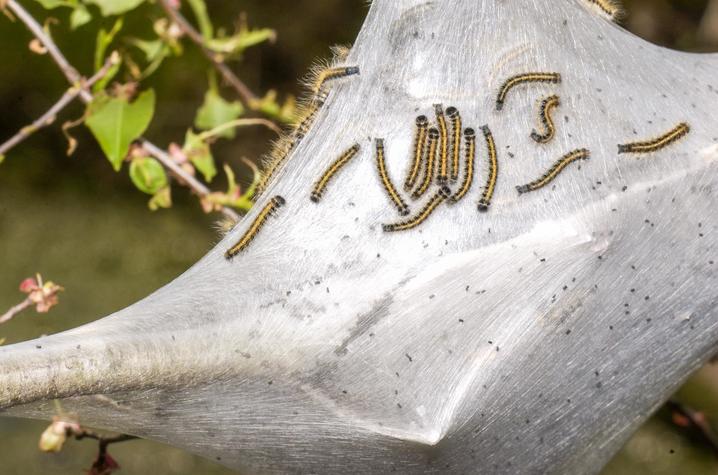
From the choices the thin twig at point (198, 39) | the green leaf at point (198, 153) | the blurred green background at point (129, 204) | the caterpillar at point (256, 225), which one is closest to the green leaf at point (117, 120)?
the green leaf at point (198, 153)

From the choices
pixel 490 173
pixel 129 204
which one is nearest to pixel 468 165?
pixel 490 173

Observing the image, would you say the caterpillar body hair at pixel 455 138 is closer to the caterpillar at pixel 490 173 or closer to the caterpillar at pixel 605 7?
the caterpillar at pixel 490 173

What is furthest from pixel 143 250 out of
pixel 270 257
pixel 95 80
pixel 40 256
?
pixel 270 257

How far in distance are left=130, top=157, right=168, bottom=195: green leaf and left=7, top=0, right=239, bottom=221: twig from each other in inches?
2.3

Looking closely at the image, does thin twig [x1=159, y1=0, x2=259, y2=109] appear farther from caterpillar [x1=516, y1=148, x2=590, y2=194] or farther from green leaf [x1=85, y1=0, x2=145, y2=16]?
caterpillar [x1=516, y1=148, x2=590, y2=194]

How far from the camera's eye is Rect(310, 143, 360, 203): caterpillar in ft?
8.59

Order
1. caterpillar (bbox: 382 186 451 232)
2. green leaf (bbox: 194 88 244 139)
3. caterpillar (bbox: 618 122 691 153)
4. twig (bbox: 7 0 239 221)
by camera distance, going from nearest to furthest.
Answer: caterpillar (bbox: 382 186 451 232)
caterpillar (bbox: 618 122 691 153)
twig (bbox: 7 0 239 221)
green leaf (bbox: 194 88 244 139)

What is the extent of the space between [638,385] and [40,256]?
3846mm

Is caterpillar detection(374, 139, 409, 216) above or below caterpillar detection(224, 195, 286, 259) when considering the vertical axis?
above

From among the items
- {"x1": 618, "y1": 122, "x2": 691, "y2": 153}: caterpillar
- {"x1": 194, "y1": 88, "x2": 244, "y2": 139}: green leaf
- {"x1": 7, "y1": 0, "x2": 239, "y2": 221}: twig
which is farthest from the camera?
{"x1": 194, "y1": 88, "x2": 244, "y2": 139}: green leaf

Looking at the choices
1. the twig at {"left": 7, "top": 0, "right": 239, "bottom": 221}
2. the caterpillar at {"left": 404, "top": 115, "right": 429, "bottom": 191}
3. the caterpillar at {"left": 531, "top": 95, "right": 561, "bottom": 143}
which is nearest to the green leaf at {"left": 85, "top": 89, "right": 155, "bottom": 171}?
the twig at {"left": 7, "top": 0, "right": 239, "bottom": 221}

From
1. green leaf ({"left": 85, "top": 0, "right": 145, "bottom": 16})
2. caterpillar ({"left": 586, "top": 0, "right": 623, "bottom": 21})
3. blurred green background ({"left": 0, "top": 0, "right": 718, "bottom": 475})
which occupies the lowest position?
blurred green background ({"left": 0, "top": 0, "right": 718, "bottom": 475})

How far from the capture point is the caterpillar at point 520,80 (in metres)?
2.66

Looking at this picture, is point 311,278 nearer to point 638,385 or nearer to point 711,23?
point 638,385
